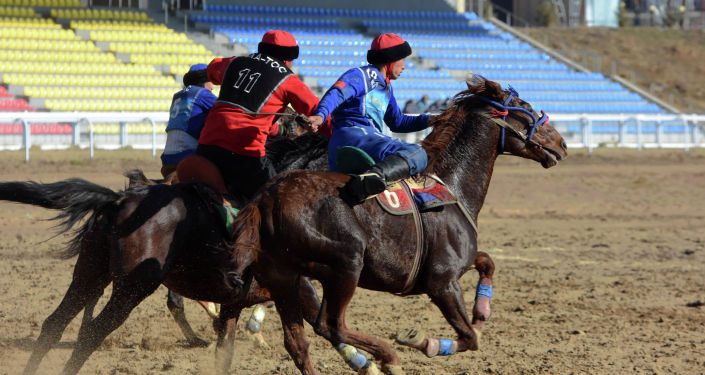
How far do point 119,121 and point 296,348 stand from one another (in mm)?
14427

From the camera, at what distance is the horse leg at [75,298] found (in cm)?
501

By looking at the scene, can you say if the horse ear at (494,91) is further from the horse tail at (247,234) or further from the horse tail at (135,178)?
the horse tail at (135,178)

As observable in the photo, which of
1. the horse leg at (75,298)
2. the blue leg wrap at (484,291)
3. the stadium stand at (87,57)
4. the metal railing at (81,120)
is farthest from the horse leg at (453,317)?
the stadium stand at (87,57)

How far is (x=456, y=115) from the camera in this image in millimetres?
5695

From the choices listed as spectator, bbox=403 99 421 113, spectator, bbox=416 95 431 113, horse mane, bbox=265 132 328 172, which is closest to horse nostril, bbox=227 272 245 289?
horse mane, bbox=265 132 328 172

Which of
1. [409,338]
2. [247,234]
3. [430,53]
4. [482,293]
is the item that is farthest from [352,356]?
[430,53]

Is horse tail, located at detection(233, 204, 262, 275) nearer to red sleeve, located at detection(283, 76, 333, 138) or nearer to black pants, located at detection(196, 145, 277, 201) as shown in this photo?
black pants, located at detection(196, 145, 277, 201)

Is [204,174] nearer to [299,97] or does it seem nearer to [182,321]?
[299,97]

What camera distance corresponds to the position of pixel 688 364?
584 cm

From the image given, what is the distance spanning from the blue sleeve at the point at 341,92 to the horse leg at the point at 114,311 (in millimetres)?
1393

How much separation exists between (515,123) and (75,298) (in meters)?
3.04

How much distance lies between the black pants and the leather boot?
2.65 feet

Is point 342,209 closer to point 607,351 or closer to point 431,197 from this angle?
point 431,197

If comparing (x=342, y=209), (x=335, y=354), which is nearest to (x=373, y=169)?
(x=342, y=209)
